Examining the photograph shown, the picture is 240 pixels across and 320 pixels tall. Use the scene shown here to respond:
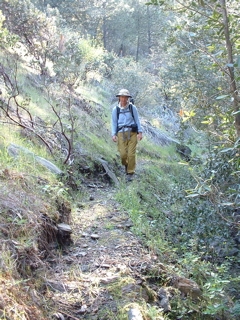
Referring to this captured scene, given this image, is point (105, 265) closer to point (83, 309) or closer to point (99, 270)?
point (99, 270)

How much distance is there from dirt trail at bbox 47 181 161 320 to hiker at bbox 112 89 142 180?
257cm

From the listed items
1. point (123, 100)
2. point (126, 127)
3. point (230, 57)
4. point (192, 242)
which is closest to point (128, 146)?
point (126, 127)

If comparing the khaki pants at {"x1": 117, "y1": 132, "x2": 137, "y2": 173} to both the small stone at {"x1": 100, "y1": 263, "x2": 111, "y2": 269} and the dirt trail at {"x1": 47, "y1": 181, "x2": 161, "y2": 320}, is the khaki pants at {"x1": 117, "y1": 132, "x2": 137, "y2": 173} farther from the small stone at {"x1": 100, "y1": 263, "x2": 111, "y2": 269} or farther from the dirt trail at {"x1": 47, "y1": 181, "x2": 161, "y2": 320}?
the small stone at {"x1": 100, "y1": 263, "x2": 111, "y2": 269}

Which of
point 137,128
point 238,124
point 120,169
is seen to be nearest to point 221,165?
point 238,124

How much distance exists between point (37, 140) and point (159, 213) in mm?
2300

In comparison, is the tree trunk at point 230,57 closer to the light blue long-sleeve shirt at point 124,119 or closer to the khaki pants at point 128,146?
the light blue long-sleeve shirt at point 124,119

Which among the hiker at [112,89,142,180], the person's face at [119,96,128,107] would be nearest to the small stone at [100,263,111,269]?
the hiker at [112,89,142,180]

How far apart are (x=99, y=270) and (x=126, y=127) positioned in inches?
161

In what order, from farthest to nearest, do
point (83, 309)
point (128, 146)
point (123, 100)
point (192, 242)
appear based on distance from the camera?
point (128, 146)
point (123, 100)
point (192, 242)
point (83, 309)

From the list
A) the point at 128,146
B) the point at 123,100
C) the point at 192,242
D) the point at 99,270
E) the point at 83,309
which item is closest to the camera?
the point at 83,309

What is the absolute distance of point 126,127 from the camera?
274 inches

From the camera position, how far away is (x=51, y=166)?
493 centimetres

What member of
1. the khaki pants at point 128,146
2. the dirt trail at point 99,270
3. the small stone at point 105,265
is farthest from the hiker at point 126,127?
the small stone at point 105,265

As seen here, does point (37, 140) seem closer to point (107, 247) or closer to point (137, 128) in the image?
point (137, 128)
